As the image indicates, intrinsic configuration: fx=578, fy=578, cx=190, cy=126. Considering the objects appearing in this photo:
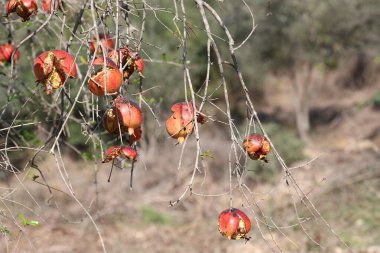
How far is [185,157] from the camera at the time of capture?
31.1 ft

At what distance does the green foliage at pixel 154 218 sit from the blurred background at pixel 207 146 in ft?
0.11

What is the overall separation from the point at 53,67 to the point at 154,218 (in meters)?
6.77

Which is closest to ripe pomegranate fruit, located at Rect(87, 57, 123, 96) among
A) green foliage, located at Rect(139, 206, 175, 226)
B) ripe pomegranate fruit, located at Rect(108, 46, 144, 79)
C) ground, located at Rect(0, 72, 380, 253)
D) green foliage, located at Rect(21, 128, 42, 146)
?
ripe pomegranate fruit, located at Rect(108, 46, 144, 79)

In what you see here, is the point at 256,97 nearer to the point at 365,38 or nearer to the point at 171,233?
the point at 365,38

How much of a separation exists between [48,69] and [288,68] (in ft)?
49.5

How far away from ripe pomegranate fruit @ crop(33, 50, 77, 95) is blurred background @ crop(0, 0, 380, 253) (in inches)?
7.0

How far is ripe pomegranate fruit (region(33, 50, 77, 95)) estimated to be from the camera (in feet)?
5.13

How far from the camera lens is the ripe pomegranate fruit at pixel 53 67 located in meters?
1.56

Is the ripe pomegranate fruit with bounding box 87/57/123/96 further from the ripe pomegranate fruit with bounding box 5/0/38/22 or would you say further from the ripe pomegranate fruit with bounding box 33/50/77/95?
the ripe pomegranate fruit with bounding box 5/0/38/22

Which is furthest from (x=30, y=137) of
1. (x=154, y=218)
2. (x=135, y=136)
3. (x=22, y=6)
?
(x=154, y=218)

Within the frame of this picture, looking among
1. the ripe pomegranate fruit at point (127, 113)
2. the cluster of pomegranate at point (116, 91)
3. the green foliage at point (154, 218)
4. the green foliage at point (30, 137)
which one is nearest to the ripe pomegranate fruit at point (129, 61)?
the cluster of pomegranate at point (116, 91)

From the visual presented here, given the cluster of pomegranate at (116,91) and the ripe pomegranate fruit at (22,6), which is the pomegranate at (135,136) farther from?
the ripe pomegranate fruit at (22,6)

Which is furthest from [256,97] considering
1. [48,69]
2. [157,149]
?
[48,69]

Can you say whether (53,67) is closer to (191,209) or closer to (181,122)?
(181,122)
